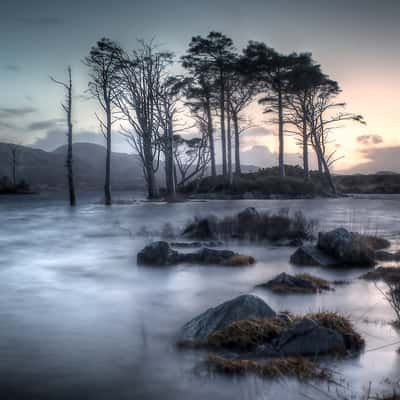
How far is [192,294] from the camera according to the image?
7516mm

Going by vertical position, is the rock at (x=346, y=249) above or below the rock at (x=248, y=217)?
below

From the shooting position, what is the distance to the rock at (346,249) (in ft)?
31.1

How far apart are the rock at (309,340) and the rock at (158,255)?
562 cm

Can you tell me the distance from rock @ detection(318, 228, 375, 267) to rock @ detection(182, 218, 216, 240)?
4.78 m

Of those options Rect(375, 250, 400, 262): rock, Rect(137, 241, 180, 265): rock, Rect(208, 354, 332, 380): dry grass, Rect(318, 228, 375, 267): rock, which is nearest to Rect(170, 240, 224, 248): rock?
Rect(137, 241, 180, 265): rock

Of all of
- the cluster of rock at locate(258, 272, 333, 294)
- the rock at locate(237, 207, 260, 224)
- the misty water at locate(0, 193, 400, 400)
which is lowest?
the misty water at locate(0, 193, 400, 400)

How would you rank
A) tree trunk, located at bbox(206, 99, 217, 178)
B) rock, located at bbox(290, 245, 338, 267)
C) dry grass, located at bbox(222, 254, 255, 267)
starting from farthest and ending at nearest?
tree trunk, located at bbox(206, 99, 217, 178)
dry grass, located at bbox(222, 254, 255, 267)
rock, located at bbox(290, 245, 338, 267)

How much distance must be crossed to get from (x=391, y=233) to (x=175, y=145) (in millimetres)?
28576

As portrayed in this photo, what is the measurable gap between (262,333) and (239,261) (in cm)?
528

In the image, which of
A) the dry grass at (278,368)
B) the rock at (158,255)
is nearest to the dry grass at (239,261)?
the rock at (158,255)

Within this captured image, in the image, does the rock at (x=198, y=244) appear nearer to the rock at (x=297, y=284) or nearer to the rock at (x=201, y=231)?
the rock at (x=201, y=231)

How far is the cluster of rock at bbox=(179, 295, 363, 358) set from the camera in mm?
4402

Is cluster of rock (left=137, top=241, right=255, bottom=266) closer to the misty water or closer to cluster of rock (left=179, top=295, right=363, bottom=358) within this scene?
the misty water

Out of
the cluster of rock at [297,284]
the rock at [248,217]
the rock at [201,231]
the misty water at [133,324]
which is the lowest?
the misty water at [133,324]
